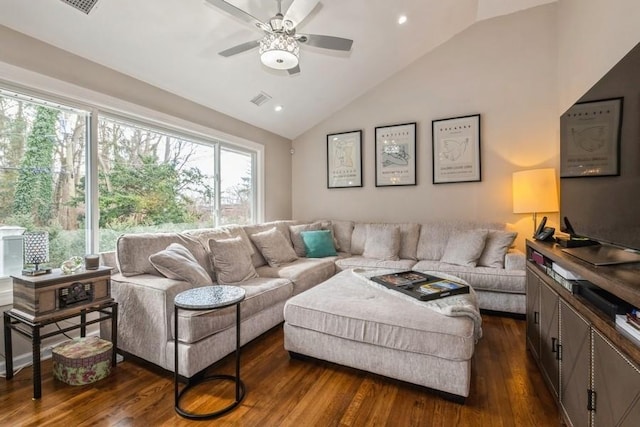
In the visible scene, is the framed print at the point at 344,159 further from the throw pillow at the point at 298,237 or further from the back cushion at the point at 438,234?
the back cushion at the point at 438,234

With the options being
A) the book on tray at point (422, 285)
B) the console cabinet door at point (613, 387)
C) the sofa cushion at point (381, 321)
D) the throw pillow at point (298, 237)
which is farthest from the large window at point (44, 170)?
the console cabinet door at point (613, 387)

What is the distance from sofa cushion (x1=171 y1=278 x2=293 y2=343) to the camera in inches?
73.7

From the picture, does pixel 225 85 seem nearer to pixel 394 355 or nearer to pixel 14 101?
pixel 14 101

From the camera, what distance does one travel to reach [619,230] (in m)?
1.41

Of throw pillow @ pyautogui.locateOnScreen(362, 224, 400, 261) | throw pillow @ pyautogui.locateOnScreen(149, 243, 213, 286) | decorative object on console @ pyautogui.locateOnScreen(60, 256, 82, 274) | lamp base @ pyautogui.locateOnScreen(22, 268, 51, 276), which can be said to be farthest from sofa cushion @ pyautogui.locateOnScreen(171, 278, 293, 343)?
throw pillow @ pyautogui.locateOnScreen(362, 224, 400, 261)

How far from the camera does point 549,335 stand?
5.78 feet

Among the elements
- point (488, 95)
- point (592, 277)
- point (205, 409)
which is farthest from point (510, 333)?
point (488, 95)

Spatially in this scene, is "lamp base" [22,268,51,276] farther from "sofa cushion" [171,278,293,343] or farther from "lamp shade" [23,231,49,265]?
"sofa cushion" [171,278,293,343]

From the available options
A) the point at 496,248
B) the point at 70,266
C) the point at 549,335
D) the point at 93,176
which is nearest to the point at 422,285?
the point at 549,335

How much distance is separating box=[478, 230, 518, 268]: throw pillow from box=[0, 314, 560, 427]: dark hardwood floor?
1.21 metres

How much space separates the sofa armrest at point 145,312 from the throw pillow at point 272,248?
127cm

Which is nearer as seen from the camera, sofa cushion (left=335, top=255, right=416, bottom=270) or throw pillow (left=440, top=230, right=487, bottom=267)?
throw pillow (left=440, top=230, right=487, bottom=267)

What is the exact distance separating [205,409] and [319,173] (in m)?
3.66

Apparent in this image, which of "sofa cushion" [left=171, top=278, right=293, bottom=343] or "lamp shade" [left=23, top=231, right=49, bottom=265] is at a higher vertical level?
"lamp shade" [left=23, top=231, right=49, bottom=265]
